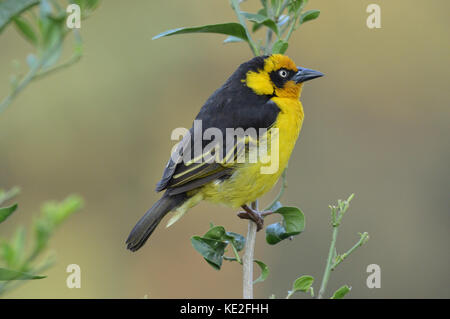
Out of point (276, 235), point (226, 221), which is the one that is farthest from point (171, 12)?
point (276, 235)

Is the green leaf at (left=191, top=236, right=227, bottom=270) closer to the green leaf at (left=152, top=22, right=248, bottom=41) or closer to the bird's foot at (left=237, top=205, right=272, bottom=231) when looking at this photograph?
the bird's foot at (left=237, top=205, right=272, bottom=231)

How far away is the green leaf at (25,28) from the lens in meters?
1.10

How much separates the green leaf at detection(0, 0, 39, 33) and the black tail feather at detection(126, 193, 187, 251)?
223 cm

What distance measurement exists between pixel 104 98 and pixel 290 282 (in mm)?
2679

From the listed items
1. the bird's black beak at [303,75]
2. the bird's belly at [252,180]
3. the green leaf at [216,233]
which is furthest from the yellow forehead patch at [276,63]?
the green leaf at [216,233]

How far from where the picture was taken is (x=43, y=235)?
3.13 ft

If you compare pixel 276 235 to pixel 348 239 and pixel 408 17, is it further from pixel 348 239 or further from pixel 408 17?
pixel 408 17

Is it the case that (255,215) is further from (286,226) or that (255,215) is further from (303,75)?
(303,75)

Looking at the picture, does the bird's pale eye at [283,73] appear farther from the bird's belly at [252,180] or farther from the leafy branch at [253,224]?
the leafy branch at [253,224]

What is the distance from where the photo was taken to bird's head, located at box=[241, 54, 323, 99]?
11.9 ft

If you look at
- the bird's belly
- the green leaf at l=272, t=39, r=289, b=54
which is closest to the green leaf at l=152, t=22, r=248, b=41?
the green leaf at l=272, t=39, r=289, b=54

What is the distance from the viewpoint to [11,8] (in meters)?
1.04

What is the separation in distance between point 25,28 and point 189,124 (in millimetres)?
5255

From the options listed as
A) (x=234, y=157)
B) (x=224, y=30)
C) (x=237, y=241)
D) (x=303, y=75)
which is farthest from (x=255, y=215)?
(x=224, y=30)
